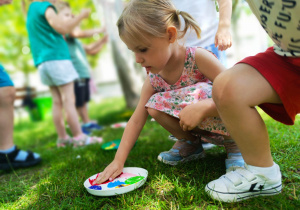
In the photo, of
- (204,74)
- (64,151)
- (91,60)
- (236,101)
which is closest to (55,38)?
(64,151)

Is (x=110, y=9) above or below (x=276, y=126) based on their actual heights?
above

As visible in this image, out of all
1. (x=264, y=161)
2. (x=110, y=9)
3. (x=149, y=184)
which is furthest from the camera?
(x=110, y=9)

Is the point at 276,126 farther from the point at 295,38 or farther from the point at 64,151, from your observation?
the point at 64,151

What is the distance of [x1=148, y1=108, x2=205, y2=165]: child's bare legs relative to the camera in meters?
1.61

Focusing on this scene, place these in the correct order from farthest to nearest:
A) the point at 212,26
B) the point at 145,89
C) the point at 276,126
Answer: the point at 276,126
the point at 212,26
the point at 145,89

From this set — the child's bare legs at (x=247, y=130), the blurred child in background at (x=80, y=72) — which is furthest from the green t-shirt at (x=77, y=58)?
the child's bare legs at (x=247, y=130)

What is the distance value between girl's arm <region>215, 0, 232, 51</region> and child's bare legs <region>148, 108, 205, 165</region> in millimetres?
528

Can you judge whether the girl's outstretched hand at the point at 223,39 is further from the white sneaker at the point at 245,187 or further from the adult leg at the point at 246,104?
the white sneaker at the point at 245,187

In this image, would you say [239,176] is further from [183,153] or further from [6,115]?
[6,115]

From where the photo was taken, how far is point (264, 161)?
3.78 ft

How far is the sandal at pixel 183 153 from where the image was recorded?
167 centimetres

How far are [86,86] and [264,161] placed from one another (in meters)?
3.28

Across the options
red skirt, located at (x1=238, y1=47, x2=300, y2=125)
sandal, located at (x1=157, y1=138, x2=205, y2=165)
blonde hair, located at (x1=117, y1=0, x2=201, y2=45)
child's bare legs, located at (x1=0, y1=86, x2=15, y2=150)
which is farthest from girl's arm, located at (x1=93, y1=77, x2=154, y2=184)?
child's bare legs, located at (x1=0, y1=86, x2=15, y2=150)

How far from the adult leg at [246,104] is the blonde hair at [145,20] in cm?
48
